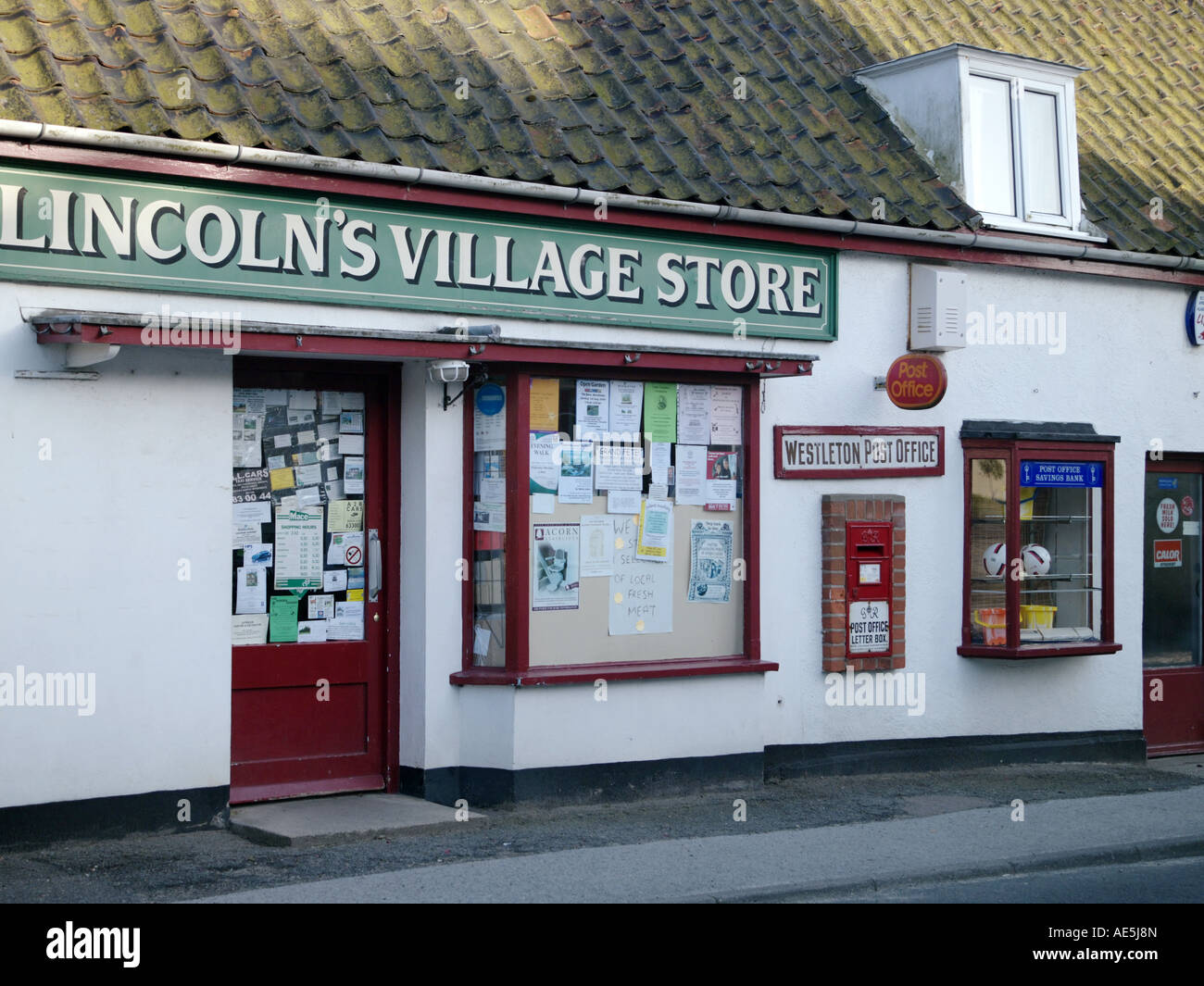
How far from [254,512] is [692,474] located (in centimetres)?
295

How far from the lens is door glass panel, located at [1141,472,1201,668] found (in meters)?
12.6

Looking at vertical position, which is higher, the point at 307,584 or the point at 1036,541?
the point at 1036,541

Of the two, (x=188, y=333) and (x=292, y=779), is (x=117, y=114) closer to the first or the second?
(x=188, y=333)

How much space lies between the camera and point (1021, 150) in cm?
1194

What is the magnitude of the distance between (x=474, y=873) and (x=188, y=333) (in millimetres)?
3239

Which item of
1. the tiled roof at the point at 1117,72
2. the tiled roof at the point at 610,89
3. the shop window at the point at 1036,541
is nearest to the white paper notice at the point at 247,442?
the tiled roof at the point at 610,89

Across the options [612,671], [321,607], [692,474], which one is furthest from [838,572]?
[321,607]

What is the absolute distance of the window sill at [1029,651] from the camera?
11172mm

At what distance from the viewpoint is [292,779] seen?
9.23m

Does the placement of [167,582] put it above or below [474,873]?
above

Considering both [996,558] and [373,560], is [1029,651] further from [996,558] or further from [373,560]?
[373,560]

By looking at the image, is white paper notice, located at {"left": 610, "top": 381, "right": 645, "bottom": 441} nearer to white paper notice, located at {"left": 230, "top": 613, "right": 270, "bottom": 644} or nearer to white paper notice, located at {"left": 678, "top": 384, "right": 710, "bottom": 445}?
white paper notice, located at {"left": 678, "top": 384, "right": 710, "bottom": 445}

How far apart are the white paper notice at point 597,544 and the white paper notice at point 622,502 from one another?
0.07 meters

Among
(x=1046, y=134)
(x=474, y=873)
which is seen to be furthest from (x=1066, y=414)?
(x=474, y=873)
